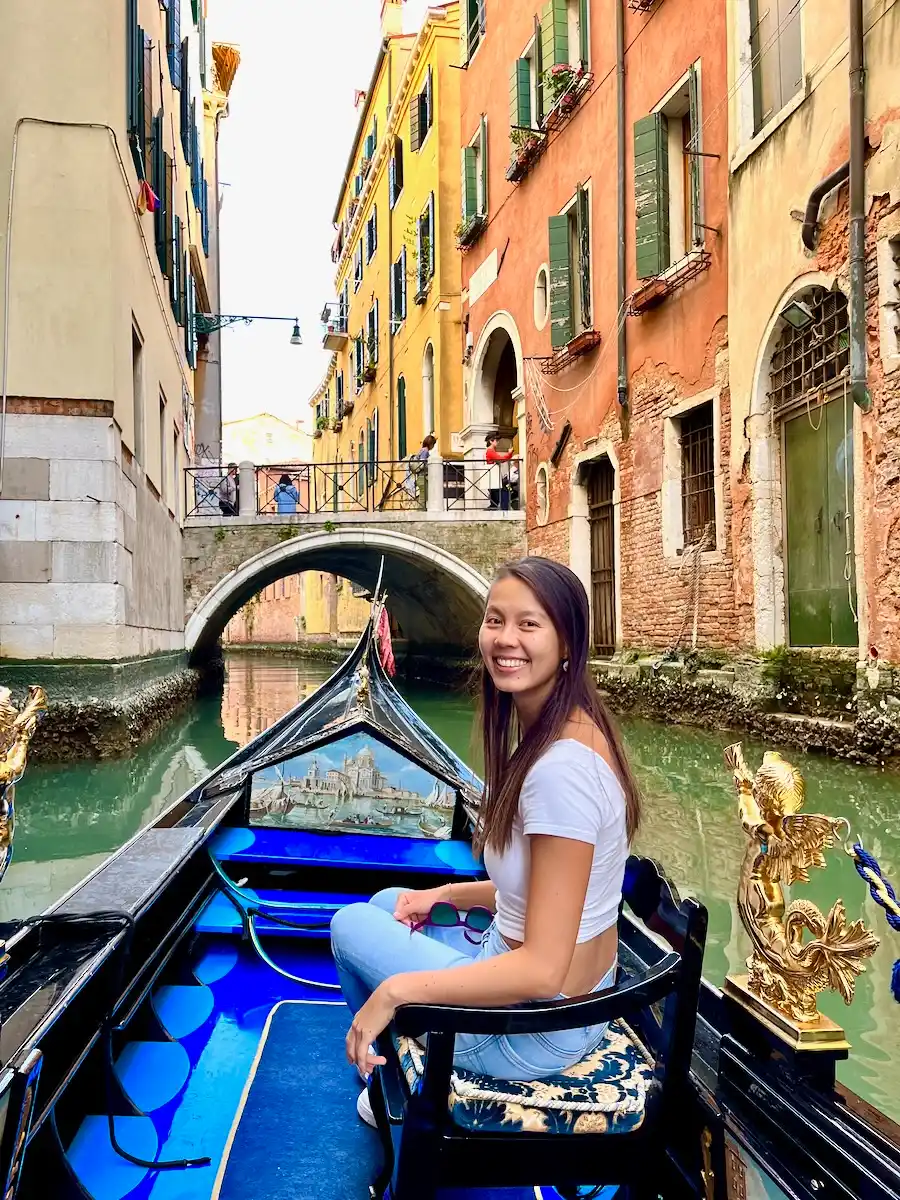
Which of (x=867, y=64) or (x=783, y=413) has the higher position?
(x=867, y=64)

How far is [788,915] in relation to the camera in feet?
3.32

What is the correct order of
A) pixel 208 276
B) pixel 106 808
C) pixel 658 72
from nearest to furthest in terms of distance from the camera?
1. pixel 106 808
2. pixel 658 72
3. pixel 208 276

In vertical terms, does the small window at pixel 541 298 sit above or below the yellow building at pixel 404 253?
below

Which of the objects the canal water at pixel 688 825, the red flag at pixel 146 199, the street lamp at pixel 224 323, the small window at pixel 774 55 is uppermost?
the street lamp at pixel 224 323

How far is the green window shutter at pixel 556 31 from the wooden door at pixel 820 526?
15.6 feet

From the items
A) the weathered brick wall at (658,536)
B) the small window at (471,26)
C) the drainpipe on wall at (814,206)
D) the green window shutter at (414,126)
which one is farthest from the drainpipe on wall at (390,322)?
the drainpipe on wall at (814,206)

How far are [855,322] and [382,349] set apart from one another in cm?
1147

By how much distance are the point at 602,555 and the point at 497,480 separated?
2.43 metres

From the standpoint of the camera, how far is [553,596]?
103 centimetres

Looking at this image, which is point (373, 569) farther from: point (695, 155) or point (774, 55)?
point (774, 55)

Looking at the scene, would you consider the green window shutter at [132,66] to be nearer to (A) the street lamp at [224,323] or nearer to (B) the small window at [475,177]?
(B) the small window at [475,177]

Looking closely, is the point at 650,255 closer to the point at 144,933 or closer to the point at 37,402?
the point at 37,402

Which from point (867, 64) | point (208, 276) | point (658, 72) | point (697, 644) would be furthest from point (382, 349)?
point (867, 64)

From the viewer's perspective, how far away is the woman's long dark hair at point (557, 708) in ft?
3.29
